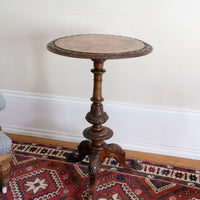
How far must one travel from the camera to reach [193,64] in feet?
6.63

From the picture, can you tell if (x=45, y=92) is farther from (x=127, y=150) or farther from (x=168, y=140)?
A: (x=168, y=140)

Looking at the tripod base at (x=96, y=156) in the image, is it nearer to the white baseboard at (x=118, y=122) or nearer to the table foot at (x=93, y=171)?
the table foot at (x=93, y=171)

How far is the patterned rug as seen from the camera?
1.86 metres

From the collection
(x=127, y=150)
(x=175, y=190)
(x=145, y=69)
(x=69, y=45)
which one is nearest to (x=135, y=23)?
(x=145, y=69)

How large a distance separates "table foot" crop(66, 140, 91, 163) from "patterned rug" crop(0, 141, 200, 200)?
48 mm

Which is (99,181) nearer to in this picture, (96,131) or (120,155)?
(120,155)

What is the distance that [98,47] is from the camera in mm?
1550

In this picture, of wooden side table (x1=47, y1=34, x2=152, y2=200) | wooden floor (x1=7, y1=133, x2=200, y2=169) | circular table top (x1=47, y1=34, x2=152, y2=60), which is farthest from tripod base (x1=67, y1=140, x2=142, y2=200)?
circular table top (x1=47, y1=34, x2=152, y2=60)

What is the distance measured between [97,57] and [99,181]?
1.01 m

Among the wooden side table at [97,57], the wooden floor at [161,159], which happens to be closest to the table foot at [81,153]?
the wooden side table at [97,57]

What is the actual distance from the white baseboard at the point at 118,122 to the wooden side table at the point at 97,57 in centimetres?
30

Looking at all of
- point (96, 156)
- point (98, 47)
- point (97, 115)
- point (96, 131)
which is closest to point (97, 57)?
point (98, 47)

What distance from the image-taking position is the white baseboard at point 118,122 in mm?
2205

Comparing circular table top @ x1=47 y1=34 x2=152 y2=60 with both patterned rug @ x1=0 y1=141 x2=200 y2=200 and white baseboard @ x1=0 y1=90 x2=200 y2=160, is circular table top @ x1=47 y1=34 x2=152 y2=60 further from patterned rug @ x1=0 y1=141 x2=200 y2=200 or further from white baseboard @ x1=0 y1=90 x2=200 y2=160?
patterned rug @ x1=0 y1=141 x2=200 y2=200
